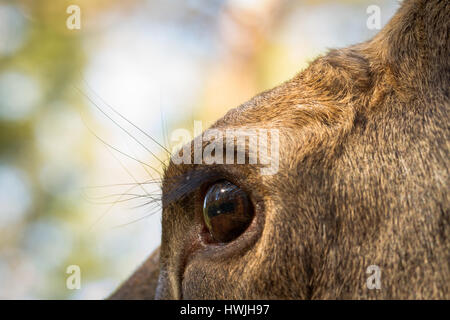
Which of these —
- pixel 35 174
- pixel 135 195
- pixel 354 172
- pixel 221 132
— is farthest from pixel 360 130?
pixel 35 174

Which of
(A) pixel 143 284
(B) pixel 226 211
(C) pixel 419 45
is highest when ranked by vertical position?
(C) pixel 419 45

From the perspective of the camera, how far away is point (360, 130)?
9.90ft

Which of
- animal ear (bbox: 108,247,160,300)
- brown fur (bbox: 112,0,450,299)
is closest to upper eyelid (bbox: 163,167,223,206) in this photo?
brown fur (bbox: 112,0,450,299)

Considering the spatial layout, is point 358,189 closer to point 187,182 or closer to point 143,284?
point 187,182

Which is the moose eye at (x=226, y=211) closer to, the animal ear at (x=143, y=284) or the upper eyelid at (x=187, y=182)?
the upper eyelid at (x=187, y=182)

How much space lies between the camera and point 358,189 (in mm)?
2875

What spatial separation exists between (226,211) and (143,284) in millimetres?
1877

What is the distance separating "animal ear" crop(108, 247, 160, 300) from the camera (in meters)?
4.66

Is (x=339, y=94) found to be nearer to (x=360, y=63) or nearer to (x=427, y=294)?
(x=360, y=63)

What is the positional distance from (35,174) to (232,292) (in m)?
17.9

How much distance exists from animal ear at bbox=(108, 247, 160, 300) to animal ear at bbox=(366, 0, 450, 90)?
8.06 feet

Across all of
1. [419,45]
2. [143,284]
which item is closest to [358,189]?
[419,45]

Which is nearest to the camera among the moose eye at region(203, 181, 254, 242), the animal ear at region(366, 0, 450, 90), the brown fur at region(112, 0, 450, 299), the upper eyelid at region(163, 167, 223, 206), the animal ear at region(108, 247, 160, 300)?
the brown fur at region(112, 0, 450, 299)

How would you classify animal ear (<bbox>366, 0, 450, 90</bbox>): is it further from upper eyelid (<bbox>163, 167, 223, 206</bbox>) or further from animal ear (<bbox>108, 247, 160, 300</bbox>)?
animal ear (<bbox>108, 247, 160, 300</bbox>)
